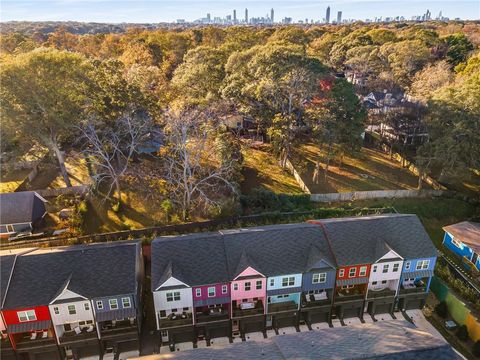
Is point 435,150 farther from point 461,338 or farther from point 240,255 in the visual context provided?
point 240,255

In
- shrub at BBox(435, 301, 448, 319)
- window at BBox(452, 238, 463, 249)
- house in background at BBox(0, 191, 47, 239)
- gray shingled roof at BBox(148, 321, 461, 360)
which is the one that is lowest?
shrub at BBox(435, 301, 448, 319)

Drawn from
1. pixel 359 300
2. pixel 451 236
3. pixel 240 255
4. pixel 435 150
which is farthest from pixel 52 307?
pixel 435 150

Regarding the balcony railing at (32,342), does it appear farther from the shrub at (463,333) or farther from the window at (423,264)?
the shrub at (463,333)

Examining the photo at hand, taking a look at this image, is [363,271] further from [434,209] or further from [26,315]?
[26,315]

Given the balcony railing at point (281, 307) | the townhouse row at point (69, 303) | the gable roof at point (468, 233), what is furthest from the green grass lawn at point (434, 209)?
the townhouse row at point (69, 303)

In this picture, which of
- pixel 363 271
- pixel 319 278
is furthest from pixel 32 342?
pixel 363 271

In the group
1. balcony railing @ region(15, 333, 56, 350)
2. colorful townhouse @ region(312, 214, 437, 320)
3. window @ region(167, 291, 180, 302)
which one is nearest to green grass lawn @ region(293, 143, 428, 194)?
colorful townhouse @ region(312, 214, 437, 320)

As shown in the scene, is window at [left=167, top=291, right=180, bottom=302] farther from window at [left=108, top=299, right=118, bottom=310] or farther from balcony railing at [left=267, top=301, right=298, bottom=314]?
balcony railing at [left=267, top=301, right=298, bottom=314]
